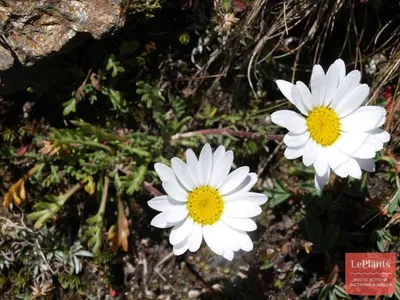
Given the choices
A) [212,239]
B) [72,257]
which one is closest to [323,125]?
[212,239]

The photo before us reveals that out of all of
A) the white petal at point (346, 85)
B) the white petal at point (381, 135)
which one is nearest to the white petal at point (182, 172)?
the white petal at point (346, 85)

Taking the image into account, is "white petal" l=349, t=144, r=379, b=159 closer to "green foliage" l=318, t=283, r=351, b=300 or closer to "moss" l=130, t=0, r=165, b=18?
"green foliage" l=318, t=283, r=351, b=300

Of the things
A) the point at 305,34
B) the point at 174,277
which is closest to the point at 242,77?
the point at 305,34

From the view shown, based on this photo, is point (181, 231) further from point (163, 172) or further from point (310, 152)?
point (310, 152)

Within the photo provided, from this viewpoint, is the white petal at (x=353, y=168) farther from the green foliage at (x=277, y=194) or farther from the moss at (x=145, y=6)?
the moss at (x=145, y=6)

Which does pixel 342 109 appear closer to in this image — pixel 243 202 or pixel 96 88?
pixel 243 202
